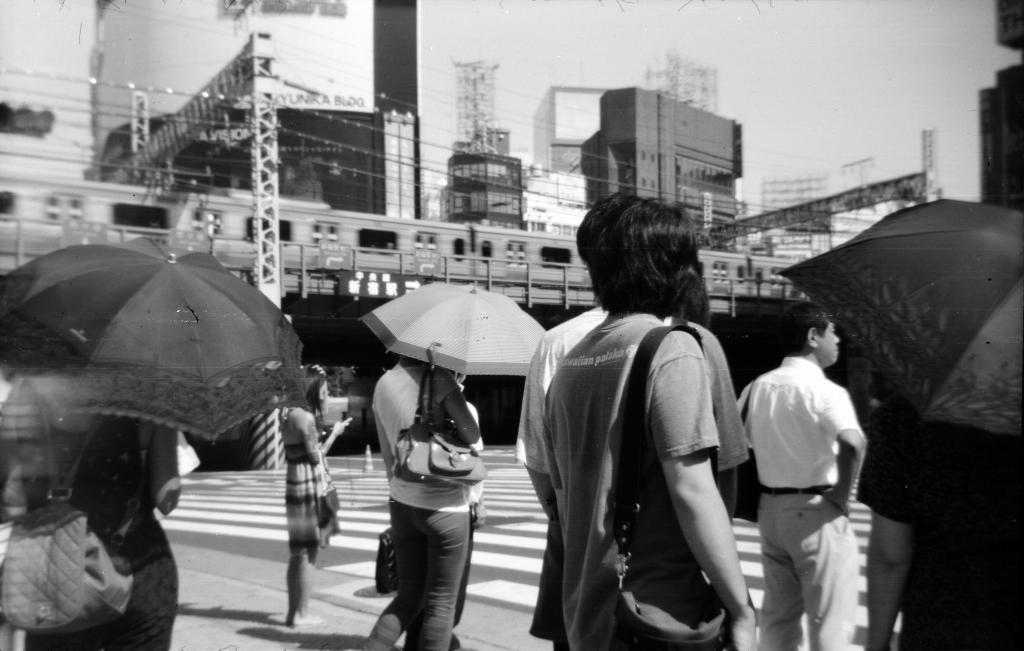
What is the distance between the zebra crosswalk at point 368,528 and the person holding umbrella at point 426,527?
74cm

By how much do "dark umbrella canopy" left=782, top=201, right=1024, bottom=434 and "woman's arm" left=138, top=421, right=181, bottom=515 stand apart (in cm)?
198

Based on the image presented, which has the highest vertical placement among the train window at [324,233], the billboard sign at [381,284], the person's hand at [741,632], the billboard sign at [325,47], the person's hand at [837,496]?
the billboard sign at [325,47]

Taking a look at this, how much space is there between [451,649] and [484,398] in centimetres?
118

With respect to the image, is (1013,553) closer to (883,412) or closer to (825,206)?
(883,412)

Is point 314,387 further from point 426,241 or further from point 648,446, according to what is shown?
point 648,446

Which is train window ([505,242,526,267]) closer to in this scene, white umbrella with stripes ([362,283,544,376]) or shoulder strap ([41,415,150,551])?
white umbrella with stripes ([362,283,544,376])

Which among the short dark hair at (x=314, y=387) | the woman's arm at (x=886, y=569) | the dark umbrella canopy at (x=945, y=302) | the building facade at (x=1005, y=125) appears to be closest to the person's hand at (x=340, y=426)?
the short dark hair at (x=314, y=387)

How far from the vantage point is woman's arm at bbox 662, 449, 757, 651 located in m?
1.79

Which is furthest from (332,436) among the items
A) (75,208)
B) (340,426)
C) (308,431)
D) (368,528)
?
(368,528)

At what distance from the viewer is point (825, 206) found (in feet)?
9.39

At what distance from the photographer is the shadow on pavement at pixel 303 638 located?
3.77 m

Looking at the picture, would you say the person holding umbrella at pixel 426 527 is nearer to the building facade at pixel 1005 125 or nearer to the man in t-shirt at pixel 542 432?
the man in t-shirt at pixel 542 432

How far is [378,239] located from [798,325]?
156 cm

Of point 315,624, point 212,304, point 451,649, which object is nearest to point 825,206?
point 212,304
